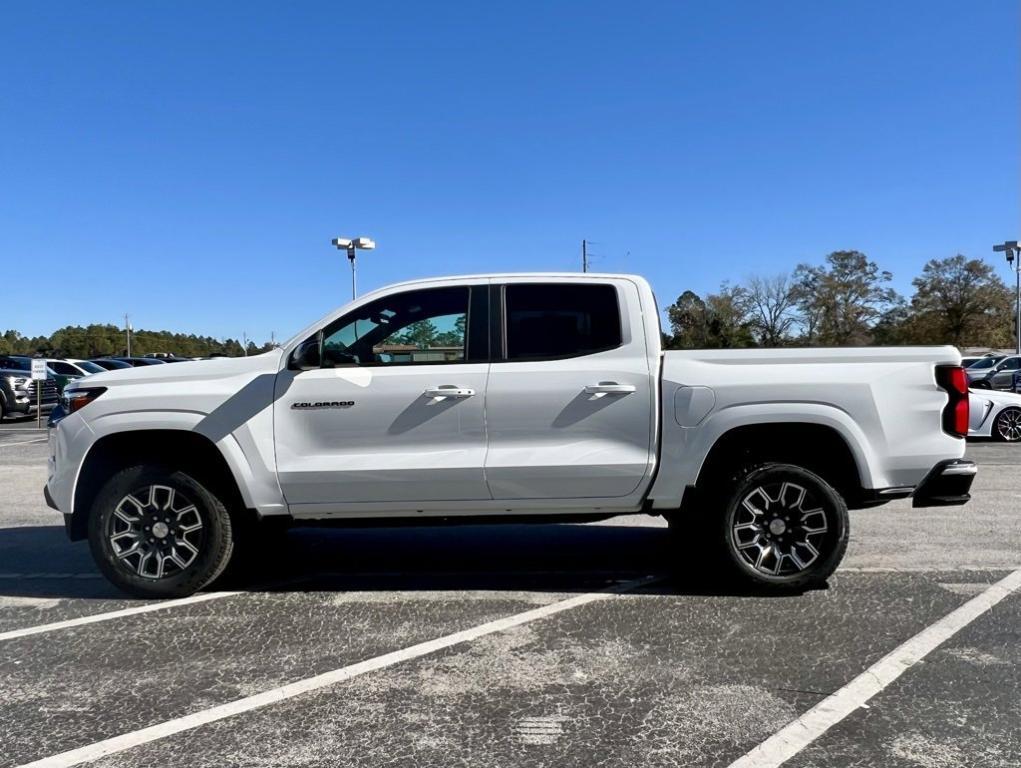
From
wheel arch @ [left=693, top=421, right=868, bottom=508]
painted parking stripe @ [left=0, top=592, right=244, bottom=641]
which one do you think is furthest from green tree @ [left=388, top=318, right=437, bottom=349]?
painted parking stripe @ [left=0, top=592, right=244, bottom=641]

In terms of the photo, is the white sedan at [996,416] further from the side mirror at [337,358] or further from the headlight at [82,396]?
the headlight at [82,396]

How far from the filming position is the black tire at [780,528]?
430 centimetres

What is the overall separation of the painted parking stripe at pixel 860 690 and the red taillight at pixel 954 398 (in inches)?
40.5

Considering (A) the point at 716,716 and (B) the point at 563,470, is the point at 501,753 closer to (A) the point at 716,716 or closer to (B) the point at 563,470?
(A) the point at 716,716

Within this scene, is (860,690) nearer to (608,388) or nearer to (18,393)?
(608,388)

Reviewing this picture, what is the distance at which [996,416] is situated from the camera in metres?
12.6

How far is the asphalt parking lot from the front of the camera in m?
2.74

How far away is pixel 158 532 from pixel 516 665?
2.42 metres

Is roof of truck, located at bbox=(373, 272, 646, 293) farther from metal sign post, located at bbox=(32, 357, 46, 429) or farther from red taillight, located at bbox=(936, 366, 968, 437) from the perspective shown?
metal sign post, located at bbox=(32, 357, 46, 429)

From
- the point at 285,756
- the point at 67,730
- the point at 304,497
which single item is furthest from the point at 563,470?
the point at 67,730

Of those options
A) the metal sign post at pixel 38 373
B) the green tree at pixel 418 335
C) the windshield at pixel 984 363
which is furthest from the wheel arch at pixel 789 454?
the windshield at pixel 984 363

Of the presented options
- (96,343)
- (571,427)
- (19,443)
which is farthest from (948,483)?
(96,343)

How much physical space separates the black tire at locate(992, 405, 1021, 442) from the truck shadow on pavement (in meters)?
9.60

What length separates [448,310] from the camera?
14.9ft
